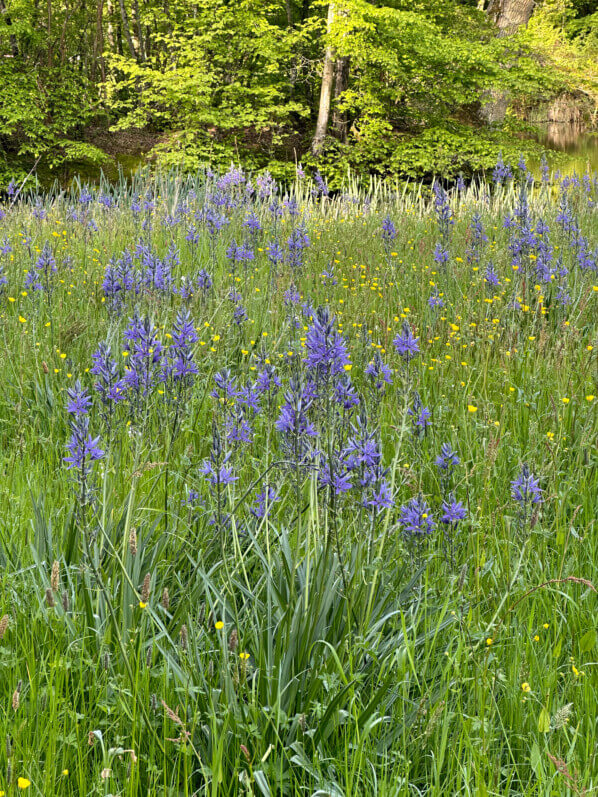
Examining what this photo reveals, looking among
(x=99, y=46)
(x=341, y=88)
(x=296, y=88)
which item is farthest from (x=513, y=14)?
(x=99, y=46)

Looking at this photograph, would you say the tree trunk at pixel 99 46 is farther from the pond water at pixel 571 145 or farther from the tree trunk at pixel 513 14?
the pond water at pixel 571 145

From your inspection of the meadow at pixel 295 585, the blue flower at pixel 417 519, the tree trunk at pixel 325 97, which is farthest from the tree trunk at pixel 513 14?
the blue flower at pixel 417 519

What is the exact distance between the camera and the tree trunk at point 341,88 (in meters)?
16.1

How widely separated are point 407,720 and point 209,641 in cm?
47

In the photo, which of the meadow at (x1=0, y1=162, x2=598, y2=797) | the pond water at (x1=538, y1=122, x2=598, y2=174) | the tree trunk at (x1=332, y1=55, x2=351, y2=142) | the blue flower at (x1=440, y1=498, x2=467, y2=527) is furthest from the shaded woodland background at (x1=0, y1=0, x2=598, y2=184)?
the blue flower at (x1=440, y1=498, x2=467, y2=527)

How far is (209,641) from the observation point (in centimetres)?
151

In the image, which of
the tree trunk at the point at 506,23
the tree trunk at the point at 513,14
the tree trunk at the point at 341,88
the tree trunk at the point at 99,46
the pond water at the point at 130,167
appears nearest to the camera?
the pond water at the point at 130,167

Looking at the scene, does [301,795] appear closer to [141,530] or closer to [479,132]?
[141,530]

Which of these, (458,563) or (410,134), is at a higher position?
(410,134)

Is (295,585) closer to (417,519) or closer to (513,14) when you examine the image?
(417,519)

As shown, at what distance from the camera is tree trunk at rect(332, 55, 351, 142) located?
16125 mm

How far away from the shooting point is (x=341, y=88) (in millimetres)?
16469

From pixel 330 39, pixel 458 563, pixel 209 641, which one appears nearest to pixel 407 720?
pixel 209 641

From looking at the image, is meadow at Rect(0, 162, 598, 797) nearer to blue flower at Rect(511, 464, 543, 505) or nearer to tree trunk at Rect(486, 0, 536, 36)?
blue flower at Rect(511, 464, 543, 505)
